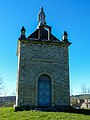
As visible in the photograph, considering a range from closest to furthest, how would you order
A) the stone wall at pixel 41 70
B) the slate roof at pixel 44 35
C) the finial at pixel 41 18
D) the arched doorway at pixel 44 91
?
the stone wall at pixel 41 70 < the arched doorway at pixel 44 91 < the slate roof at pixel 44 35 < the finial at pixel 41 18

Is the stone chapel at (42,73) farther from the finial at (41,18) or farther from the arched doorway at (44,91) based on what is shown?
the finial at (41,18)

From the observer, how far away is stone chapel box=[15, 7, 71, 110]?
1922 cm

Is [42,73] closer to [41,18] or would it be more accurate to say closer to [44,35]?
[44,35]

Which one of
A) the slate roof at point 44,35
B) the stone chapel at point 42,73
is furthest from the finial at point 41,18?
the stone chapel at point 42,73

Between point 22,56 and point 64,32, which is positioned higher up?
point 64,32

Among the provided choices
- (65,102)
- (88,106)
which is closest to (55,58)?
(65,102)

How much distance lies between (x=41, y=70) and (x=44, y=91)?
6.02ft

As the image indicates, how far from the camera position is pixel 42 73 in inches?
781

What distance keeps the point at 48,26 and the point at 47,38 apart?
1.13m

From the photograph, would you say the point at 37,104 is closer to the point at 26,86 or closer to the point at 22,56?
the point at 26,86

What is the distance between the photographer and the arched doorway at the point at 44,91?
770 inches

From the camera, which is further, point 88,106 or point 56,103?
point 88,106

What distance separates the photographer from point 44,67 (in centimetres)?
2006

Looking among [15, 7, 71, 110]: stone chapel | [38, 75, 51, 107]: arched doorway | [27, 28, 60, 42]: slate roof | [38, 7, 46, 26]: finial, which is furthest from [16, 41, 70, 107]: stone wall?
[38, 7, 46, 26]: finial
